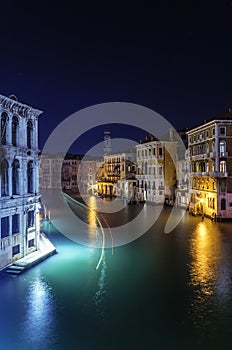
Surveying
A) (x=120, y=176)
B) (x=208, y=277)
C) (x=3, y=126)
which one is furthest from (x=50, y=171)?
(x=208, y=277)

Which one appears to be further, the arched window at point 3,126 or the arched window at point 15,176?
the arched window at point 15,176

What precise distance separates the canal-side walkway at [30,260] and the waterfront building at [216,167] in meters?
21.8

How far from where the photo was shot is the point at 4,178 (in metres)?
20.8

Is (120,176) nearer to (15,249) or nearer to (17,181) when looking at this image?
(17,181)

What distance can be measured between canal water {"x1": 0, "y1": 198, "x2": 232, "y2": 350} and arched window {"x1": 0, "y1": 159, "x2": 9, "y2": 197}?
488 cm

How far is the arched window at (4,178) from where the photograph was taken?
20562 mm

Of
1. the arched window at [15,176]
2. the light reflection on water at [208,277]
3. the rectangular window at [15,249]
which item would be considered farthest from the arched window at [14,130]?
the light reflection on water at [208,277]

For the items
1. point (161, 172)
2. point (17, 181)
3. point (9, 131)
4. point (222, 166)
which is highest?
point (9, 131)

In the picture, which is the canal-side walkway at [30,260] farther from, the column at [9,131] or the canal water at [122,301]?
the column at [9,131]

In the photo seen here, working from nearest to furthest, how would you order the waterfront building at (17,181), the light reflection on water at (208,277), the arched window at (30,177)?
the light reflection on water at (208,277) < the waterfront building at (17,181) < the arched window at (30,177)

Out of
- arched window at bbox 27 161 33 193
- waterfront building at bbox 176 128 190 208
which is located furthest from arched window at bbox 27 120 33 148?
waterfront building at bbox 176 128 190 208

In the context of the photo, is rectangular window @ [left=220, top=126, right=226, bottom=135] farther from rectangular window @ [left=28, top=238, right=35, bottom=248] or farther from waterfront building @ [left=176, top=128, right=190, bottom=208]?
rectangular window @ [left=28, top=238, right=35, bottom=248]

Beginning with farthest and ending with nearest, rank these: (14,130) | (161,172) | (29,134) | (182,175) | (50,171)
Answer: (50,171), (161,172), (182,175), (29,134), (14,130)

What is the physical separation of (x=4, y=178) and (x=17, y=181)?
4.60 ft
